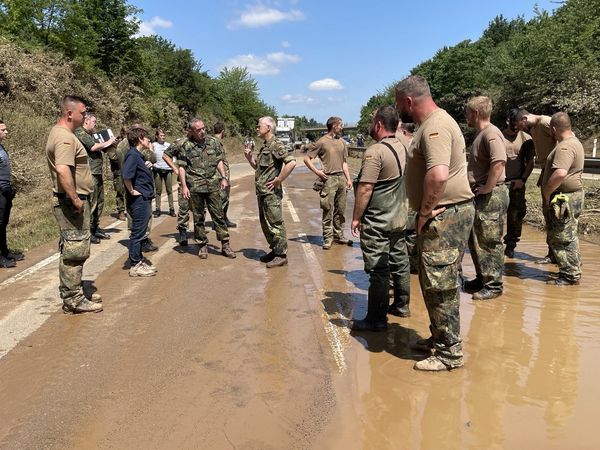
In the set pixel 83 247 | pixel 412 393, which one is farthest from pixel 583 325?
pixel 83 247

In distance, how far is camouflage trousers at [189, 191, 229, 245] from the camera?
24.0 ft

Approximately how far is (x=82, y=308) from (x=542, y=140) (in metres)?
5.90

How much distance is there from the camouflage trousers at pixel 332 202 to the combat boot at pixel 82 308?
3.93 metres

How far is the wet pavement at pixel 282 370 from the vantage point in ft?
9.70

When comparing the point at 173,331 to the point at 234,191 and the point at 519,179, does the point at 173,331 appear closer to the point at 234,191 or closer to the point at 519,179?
the point at 519,179

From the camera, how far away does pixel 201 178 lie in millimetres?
7219

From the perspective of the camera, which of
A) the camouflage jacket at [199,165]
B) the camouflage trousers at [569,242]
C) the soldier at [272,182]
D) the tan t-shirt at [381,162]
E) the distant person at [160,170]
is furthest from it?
the distant person at [160,170]

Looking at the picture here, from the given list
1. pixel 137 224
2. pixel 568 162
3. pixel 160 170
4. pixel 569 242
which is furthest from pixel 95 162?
pixel 569 242

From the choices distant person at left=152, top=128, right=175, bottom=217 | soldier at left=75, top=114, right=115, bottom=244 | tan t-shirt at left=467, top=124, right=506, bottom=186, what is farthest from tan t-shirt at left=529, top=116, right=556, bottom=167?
distant person at left=152, top=128, right=175, bottom=217

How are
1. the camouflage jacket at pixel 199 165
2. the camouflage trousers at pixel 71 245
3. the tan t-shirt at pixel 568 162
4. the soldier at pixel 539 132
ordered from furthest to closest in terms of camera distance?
the camouflage jacket at pixel 199 165 < the soldier at pixel 539 132 < the tan t-shirt at pixel 568 162 < the camouflage trousers at pixel 71 245

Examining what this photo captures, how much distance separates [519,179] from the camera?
668cm

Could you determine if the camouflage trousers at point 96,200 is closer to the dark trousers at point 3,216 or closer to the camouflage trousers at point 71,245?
the dark trousers at point 3,216

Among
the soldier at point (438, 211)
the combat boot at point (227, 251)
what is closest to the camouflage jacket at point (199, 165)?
the combat boot at point (227, 251)

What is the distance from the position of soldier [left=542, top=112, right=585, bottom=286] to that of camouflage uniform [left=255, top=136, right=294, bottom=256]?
3287 millimetres
